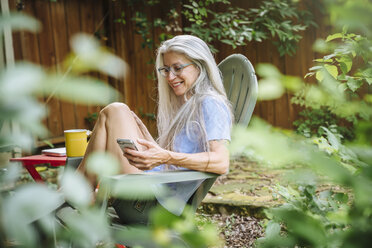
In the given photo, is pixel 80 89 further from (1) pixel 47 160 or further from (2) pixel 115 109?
(1) pixel 47 160

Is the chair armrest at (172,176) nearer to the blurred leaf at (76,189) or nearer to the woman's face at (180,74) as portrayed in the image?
the woman's face at (180,74)

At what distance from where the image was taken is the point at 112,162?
487mm

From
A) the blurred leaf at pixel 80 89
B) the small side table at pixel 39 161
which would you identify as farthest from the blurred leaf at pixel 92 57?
the small side table at pixel 39 161

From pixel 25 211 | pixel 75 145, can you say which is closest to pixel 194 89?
pixel 75 145

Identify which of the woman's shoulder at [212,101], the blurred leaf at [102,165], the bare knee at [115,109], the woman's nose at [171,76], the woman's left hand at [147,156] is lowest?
the woman's left hand at [147,156]

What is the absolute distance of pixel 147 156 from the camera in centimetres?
153

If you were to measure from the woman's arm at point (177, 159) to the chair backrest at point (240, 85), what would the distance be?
29cm

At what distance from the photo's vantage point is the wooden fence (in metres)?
4.75

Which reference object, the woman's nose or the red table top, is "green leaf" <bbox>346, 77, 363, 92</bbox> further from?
the red table top

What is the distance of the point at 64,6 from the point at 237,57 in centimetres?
338

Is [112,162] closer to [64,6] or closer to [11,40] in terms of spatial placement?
[11,40]

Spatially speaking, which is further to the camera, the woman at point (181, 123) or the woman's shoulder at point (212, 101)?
the woman's shoulder at point (212, 101)

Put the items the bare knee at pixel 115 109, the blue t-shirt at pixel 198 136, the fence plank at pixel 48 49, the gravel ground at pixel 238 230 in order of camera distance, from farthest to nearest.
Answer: the fence plank at pixel 48 49, the gravel ground at pixel 238 230, the bare knee at pixel 115 109, the blue t-shirt at pixel 198 136

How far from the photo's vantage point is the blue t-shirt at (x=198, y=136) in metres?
1.70
